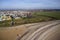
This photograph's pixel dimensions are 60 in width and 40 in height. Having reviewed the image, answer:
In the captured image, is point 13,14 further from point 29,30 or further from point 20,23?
point 29,30

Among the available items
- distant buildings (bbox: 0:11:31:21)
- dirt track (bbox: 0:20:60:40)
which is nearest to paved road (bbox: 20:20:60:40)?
dirt track (bbox: 0:20:60:40)

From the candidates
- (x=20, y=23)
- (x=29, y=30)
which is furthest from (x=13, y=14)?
(x=29, y=30)

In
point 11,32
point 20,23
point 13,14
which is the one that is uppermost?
point 13,14

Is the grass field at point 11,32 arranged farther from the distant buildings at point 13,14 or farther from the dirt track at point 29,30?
the distant buildings at point 13,14

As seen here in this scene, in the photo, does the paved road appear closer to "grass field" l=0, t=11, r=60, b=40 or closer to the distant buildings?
"grass field" l=0, t=11, r=60, b=40

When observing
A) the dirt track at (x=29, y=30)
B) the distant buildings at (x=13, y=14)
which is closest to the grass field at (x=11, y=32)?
the dirt track at (x=29, y=30)

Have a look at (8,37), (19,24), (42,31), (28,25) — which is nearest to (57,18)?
(42,31)

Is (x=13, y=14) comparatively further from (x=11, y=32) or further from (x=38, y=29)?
(x=38, y=29)

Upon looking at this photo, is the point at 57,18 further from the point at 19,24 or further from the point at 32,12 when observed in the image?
the point at 19,24

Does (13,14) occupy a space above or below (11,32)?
above
